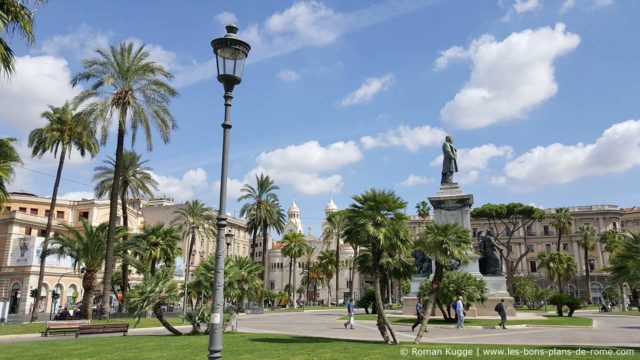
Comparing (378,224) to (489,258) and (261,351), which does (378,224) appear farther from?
(489,258)

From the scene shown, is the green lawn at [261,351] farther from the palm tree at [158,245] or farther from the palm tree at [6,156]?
the palm tree at [158,245]

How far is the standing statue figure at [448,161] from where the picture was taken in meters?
34.3

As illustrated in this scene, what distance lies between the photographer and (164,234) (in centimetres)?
4697

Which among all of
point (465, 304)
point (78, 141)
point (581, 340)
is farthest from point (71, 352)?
point (78, 141)

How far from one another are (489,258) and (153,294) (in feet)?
79.1

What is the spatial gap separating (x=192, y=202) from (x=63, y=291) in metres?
20.5

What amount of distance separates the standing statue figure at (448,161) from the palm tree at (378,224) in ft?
59.7

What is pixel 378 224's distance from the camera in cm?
1697

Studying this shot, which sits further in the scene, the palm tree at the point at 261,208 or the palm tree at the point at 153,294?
the palm tree at the point at 261,208

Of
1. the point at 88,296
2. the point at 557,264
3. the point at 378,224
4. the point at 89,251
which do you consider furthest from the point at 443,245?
the point at 557,264

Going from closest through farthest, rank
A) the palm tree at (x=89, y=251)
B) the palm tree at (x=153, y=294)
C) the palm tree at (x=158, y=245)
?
the palm tree at (x=153, y=294) → the palm tree at (x=89, y=251) → the palm tree at (x=158, y=245)

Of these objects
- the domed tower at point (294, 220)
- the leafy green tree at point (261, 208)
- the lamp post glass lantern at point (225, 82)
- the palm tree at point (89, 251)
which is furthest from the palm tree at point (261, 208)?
the domed tower at point (294, 220)

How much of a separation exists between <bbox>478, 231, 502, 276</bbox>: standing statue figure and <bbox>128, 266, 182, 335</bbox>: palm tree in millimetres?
22778

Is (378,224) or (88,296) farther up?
(378,224)
